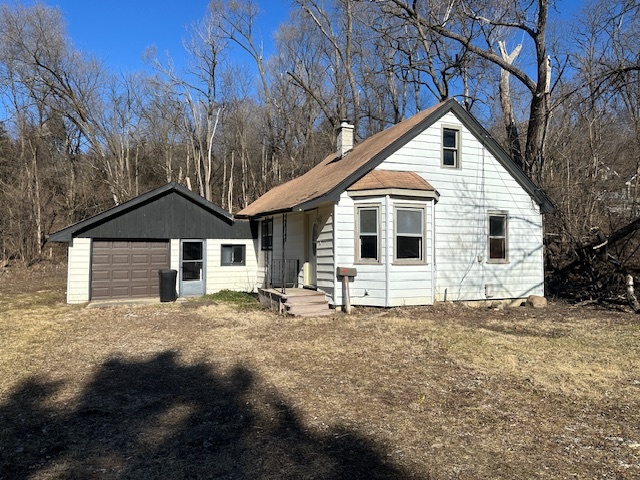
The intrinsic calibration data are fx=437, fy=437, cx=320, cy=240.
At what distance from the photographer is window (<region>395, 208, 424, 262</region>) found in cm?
1115

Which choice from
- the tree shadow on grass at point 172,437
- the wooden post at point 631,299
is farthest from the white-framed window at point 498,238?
the tree shadow on grass at point 172,437

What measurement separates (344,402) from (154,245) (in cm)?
1172

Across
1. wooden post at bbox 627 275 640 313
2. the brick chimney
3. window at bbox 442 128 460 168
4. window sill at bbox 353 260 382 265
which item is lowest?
wooden post at bbox 627 275 640 313

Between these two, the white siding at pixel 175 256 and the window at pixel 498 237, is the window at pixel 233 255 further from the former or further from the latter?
the window at pixel 498 237

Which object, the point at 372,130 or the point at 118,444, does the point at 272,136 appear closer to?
the point at 372,130

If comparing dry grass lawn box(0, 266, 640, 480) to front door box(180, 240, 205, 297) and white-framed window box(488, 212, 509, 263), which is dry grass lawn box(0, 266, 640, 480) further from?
front door box(180, 240, 205, 297)

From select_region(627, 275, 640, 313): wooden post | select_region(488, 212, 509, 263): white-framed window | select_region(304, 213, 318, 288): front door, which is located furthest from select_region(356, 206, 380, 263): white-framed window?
select_region(627, 275, 640, 313): wooden post

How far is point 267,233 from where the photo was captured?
51.8 ft

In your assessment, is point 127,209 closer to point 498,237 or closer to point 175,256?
point 175,256

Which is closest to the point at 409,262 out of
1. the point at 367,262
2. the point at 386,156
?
the point at 367,262

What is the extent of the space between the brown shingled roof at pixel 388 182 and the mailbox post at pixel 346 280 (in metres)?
2.04

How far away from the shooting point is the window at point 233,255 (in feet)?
52.9

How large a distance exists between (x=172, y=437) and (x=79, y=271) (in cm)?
1156

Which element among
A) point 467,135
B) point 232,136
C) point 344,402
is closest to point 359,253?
point 467,135
